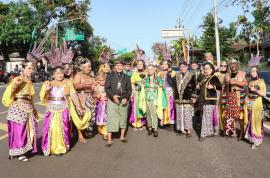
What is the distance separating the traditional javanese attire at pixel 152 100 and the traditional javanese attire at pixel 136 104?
0.51 feet

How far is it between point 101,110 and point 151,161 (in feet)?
8.32

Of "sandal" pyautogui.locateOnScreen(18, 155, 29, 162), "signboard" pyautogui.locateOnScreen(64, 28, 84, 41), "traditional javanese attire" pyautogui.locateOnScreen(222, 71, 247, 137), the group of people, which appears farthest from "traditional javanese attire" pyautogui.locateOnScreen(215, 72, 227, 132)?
"signboard" pyautogui.locateOnScreen(64, 28, 84, 41)

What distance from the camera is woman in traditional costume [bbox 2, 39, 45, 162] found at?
6375 millimetres

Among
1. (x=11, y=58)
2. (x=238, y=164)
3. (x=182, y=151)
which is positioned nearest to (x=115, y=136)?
(x=182, y=151)

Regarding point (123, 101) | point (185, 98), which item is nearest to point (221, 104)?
point (185, 98)

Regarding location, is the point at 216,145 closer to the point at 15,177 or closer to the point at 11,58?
the point at 15,177

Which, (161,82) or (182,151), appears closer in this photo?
(182,151)

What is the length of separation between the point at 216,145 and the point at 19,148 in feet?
12.2

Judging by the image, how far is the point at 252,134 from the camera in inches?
293

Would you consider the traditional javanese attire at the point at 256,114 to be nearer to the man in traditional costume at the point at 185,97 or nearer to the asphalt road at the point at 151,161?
the asphalt road at the point at 151,161

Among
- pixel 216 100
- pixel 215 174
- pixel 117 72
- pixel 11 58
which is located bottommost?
pixel 215 174

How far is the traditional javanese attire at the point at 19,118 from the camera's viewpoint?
20.9 ft

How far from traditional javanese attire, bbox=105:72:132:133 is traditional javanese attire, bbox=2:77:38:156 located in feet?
6.16

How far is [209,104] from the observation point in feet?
26.6
